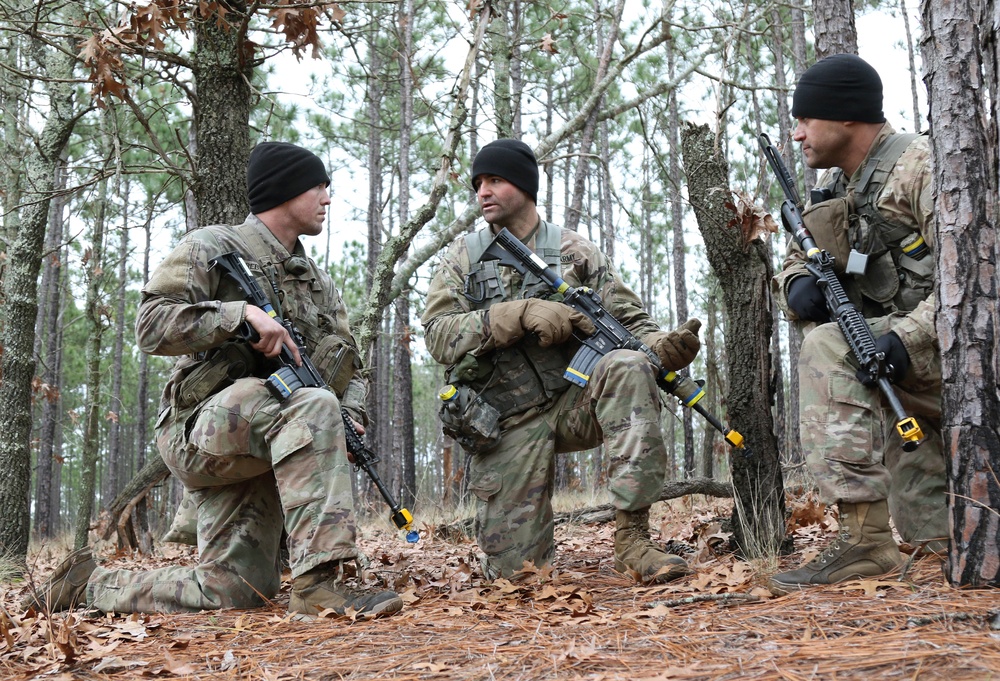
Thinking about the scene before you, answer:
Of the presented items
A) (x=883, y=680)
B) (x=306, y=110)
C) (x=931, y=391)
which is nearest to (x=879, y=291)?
(x=931, y=391)

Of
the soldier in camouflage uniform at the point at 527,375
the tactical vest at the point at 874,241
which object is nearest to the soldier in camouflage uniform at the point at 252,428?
the soldier in camouflage uniform at the point at 527,375

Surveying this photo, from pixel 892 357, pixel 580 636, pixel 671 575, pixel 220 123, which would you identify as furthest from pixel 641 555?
pixel 220 123

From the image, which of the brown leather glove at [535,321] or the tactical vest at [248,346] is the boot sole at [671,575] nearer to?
the brown leather glove at [535,321]

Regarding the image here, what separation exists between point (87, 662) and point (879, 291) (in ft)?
11.0

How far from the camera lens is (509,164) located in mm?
4477

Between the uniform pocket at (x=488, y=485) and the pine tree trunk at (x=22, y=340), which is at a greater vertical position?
the pine tree trunk at (x=22, y=340)

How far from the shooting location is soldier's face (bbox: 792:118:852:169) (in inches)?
141

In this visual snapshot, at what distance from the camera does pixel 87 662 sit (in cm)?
267

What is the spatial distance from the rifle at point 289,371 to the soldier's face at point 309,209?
39 centimetres

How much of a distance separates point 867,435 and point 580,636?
1.40 meters

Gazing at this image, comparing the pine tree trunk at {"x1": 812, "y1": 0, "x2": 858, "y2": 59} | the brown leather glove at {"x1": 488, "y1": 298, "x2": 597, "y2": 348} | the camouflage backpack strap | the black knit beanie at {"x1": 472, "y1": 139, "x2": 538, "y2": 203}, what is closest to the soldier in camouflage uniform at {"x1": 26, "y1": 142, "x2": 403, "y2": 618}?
the brown leather glove at {"x1": 488, "y1": 298, "x2": 597, "y2": 348}

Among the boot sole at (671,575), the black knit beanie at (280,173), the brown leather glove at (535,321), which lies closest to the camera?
the boot sole at (671,575)

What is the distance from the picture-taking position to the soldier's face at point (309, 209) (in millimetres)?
A: 4074

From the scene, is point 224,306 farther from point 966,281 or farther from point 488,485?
point 966,281
